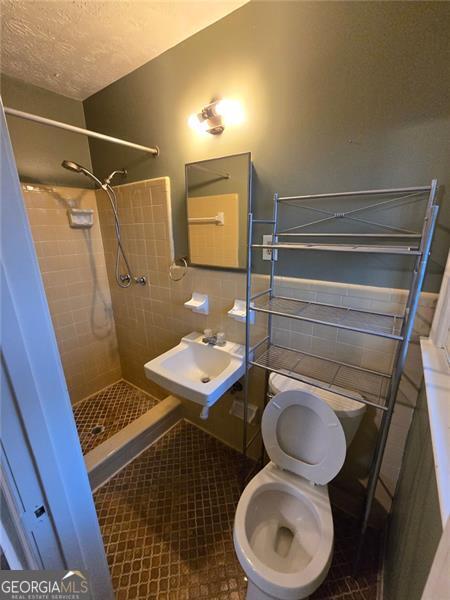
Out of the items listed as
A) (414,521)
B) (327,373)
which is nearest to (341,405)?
(327,373)

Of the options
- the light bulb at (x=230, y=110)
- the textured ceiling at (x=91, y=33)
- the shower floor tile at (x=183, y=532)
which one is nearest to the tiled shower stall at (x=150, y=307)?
the shower floor tile at (x=183, y=532)

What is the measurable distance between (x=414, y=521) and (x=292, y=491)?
1.63ft

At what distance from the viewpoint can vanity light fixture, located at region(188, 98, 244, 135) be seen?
1212mm

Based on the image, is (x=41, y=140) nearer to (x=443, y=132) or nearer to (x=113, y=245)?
(x=113, y=245)

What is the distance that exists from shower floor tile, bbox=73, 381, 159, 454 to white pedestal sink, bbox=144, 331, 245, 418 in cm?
93

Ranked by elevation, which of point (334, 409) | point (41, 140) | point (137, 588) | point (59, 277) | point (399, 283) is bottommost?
point (137, 588)

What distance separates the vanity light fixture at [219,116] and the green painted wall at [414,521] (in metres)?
1.51

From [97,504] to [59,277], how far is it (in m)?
1.63

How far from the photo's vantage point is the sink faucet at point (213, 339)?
1541 millimetres

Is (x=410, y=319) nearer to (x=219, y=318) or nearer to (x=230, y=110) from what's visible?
(x=219, y=318)

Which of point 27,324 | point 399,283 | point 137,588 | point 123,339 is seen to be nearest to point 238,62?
point 399,283

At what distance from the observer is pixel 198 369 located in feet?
5.31

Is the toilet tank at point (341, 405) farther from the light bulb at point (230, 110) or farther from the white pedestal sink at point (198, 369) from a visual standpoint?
the light bulb at point (230, 110)

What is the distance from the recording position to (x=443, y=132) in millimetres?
847
